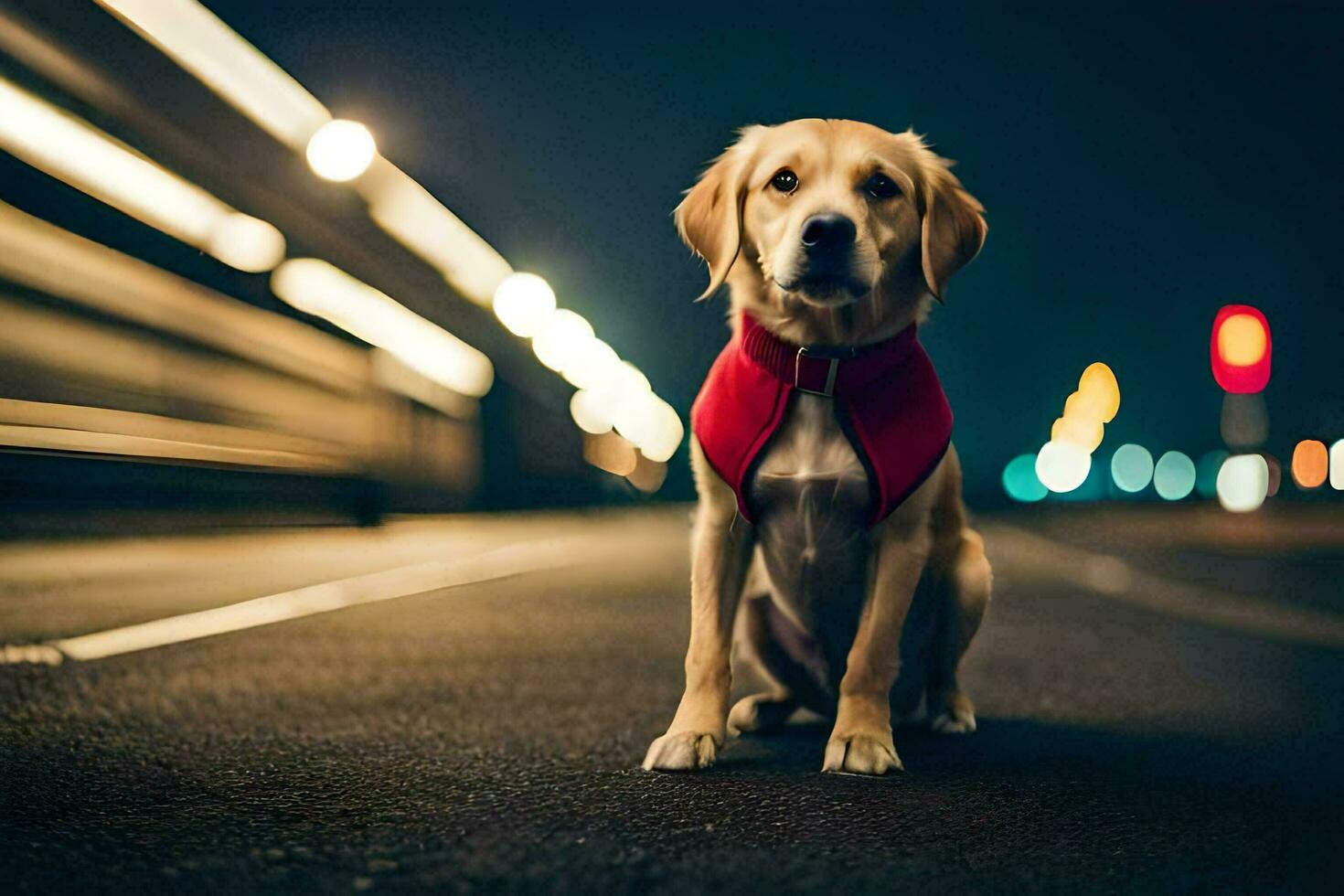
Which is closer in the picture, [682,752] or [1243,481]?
[682,752]

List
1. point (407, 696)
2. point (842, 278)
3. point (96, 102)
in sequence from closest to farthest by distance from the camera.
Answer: point (842, 278), point (407, 696), point (96, 102)

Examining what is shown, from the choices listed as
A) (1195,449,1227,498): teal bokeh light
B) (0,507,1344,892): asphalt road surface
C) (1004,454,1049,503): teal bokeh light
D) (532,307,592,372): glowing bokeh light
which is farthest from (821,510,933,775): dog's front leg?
→ (1195,449,1227,498): teal bokeh light

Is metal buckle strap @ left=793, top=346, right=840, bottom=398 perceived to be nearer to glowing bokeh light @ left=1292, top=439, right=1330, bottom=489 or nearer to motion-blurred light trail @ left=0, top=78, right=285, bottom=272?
motion-blurred light trail @ left=0, top=78, right=285, bottom=272

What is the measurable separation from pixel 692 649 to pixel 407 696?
1.24m

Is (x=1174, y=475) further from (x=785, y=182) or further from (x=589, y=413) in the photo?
(x=785, y=182)

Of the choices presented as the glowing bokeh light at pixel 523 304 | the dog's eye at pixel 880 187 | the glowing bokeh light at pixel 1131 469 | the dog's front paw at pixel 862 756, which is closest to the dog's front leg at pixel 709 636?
the dog's front paw at pixel 862 756

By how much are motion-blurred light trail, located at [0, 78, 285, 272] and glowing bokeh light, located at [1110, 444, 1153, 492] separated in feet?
387

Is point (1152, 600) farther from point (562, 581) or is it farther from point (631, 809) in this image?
point (631, 809)

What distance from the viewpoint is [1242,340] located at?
2823 centimetres

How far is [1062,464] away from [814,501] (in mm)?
93629

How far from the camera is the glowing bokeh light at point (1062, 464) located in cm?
9012

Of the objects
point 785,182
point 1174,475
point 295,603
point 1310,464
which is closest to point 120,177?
point 295,603

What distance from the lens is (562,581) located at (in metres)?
8.70

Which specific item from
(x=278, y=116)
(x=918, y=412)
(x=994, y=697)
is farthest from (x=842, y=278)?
(x=278, y=116)
